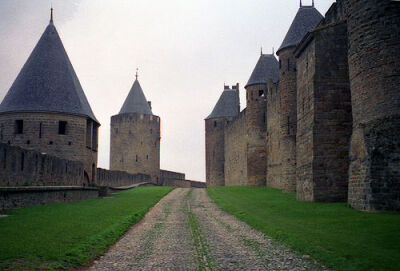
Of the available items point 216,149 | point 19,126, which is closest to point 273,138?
point 19,126

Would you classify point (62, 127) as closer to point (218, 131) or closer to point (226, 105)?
point (218, 131)

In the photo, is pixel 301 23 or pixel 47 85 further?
pixel 47 85

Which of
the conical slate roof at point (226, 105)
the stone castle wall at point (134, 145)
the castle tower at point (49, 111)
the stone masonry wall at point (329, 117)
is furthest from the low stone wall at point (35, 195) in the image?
the stone castle wall at point (134, 145)

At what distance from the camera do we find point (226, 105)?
50.7 metres

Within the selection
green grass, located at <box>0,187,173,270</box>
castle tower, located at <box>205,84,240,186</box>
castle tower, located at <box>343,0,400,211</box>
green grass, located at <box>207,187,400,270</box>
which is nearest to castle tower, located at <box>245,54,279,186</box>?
castle tower, located at <box>205,84,240,186</box>

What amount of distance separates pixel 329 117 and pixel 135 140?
39569mm

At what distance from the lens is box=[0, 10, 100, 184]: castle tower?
25.4m

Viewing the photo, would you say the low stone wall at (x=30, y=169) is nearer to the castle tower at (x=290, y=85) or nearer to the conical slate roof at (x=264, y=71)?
the castle tower at (x=290, y=85)

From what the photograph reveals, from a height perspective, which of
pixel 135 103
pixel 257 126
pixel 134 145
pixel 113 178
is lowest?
pixel 113 178

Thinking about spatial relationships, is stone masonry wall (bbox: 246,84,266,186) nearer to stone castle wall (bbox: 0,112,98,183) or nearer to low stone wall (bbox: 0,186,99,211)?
stone castle wall (bbox: 0,112,98,183)

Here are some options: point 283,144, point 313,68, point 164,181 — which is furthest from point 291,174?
point 164,181

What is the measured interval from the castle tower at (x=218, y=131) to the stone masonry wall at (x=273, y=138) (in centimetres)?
1787

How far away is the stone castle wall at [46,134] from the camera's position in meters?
25.3

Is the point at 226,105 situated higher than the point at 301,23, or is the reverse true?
the point at 226,105
